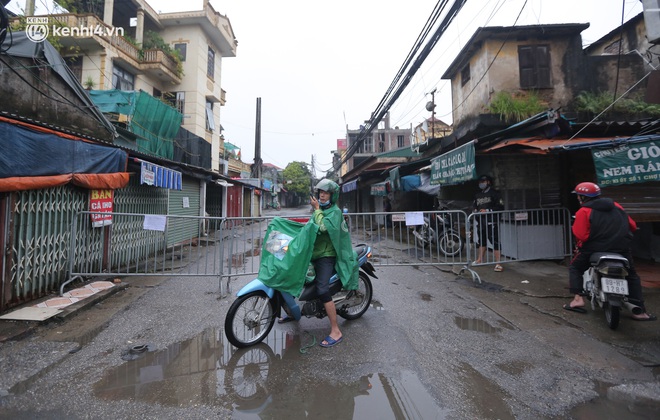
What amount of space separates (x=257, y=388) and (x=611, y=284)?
382 cm

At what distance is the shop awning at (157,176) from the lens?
6.89m

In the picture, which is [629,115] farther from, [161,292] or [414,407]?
[161,292]

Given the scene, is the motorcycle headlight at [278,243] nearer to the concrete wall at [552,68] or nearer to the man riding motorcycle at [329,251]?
the man riding motorcycle at [329,251]

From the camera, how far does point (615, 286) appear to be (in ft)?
11.2

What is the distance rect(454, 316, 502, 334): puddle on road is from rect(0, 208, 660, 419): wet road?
0.02 metres

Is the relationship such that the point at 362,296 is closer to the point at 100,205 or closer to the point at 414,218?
the point at 414,218

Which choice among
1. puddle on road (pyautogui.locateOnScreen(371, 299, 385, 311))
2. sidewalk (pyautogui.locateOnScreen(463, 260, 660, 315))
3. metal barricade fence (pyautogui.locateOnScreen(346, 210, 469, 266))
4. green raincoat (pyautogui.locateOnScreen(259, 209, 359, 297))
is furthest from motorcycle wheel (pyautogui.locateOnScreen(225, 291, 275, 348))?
sidewalk (pyautogui.locateOnScreen(463, 260, 660, 315))

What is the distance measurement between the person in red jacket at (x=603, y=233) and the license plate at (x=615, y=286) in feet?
0.98

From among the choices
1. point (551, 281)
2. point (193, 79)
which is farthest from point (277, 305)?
point (193, 79)

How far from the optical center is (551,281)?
5520 mm

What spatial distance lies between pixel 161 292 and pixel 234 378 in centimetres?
320

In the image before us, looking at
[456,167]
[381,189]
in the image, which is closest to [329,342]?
[456,167]

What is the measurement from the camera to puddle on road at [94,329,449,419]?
2.23 m

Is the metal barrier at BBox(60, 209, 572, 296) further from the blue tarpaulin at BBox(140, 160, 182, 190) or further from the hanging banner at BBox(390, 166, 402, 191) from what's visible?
the hanging banner at BBox(390, 166, 402, 191)
